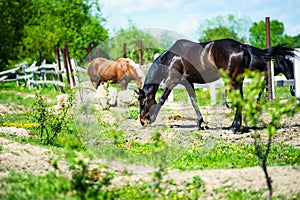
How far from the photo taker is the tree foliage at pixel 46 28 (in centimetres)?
3456

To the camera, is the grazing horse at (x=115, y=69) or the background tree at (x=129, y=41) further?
the grazing horse at (x=115, y=69)

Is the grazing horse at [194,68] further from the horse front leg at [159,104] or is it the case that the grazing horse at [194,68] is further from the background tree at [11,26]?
the background tree at [11,26]

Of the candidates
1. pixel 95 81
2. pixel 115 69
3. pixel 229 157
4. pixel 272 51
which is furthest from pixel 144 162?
pixel 95 81

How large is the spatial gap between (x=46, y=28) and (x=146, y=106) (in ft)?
95.0

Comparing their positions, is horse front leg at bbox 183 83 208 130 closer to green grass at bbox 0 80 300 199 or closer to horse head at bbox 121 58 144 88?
green grass at bbox 0 80 300 199

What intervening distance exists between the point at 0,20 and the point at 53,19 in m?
16.4

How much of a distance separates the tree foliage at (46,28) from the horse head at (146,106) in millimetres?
22902

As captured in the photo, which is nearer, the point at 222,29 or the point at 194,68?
the point at 194,68

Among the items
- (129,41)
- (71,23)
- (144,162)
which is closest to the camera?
(144,162)

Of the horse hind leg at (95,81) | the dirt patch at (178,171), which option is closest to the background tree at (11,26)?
the horse hind leg at (95,81)

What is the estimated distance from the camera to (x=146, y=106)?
9438mm

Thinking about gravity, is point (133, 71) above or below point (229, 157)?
above

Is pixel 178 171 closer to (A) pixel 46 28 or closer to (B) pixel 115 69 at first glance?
(B) pixel 115 69

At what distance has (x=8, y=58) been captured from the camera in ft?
123
